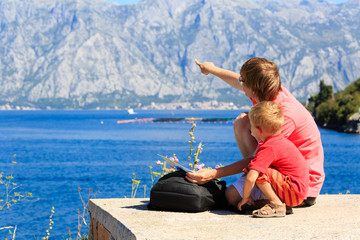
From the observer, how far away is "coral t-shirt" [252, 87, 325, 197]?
4.33 meters

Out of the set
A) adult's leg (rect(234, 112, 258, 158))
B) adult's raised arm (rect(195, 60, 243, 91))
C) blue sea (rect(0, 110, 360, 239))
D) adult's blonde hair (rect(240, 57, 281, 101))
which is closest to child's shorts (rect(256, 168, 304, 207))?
adult's leg (rect(234, 112, 258, 158))

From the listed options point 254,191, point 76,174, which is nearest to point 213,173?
point 254,191

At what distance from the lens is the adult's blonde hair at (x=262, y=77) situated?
14.0ft

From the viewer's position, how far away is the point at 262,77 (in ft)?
14.2

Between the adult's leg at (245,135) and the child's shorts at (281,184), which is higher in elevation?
the adult's leg at (245,135)

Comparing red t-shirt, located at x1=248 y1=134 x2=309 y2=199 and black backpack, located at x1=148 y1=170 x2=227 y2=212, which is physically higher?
red t-shirt, located at x1=248 y1=134 x2=309 y2=199

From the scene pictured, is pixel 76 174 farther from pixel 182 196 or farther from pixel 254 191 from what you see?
pixel 254 191

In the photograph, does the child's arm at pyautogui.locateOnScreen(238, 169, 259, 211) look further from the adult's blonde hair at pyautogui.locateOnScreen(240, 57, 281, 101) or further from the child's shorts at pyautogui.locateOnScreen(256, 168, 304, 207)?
the adult's blonde hair at pyautogui.locateOnScreen(240, 57, 281, 101)

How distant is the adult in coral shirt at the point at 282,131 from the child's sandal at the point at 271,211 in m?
0.33

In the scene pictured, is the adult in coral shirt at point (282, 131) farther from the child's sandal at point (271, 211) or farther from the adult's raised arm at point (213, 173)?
the child's sandal at point (271, 211)

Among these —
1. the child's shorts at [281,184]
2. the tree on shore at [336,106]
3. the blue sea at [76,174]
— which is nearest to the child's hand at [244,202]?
the child's shorts at [281,184]

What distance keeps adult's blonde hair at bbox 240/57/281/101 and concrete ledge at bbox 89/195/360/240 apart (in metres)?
1.17

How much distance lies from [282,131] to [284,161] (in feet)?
0.91

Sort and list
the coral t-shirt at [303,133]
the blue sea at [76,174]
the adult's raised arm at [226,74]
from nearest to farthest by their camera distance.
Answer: the coral t-shirt at [303,133]
the adult's raised arm at [226,74]
the blue sea at [76,174]
